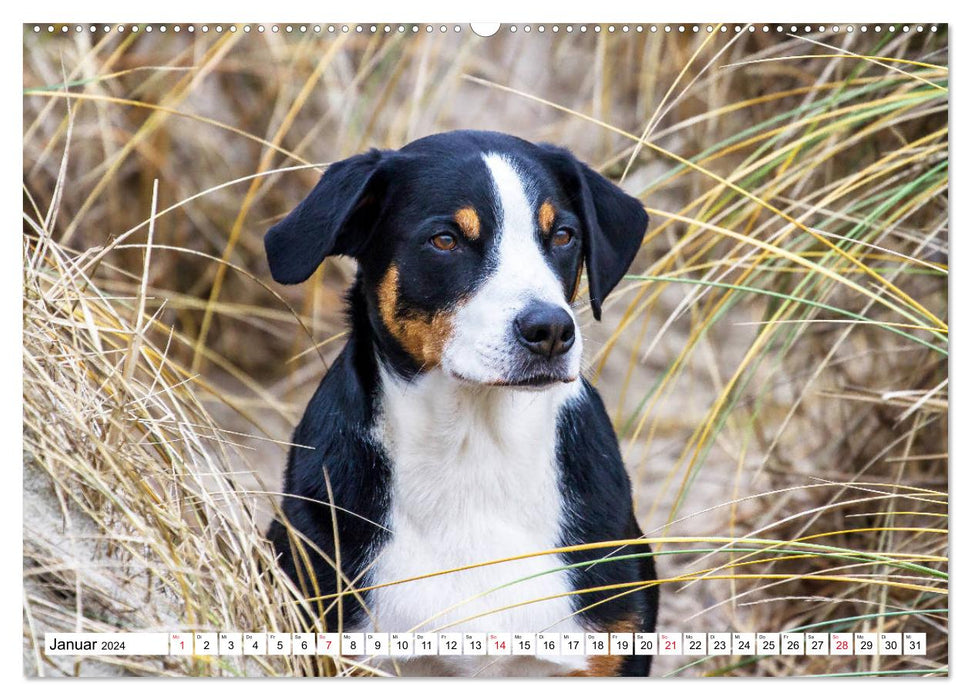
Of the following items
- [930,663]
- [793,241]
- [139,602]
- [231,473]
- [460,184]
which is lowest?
[930,663]

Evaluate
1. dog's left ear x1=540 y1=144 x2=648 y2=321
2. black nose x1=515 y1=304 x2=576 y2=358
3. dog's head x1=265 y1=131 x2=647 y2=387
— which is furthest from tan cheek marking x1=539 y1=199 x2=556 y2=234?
black nose x1=515 y1=304 x2=576 y2=358

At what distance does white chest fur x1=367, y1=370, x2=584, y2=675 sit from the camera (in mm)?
2887

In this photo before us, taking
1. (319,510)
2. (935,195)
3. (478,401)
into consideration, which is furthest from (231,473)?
(935,195)

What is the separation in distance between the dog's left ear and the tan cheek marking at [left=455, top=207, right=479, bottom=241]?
294 mm

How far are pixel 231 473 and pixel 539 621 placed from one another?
0.76m

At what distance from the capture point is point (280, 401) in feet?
14.3

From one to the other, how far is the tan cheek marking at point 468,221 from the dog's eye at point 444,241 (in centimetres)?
3

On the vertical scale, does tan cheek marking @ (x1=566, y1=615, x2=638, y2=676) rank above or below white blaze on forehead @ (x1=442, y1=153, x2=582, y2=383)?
below

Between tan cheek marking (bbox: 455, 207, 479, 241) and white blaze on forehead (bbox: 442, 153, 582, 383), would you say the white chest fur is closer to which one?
white blaze on forehead (bbox: 442, 153, 582, 383)

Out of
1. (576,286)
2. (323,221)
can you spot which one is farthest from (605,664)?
(323,221)

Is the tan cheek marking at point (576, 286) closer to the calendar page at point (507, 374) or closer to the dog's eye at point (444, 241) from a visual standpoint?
the calendar page at point (507, 374)

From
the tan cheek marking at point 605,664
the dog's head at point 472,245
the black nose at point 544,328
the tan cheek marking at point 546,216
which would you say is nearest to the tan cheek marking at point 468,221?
the dog's head at point 472,245

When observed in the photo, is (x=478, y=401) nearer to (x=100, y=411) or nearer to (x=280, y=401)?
(x=100, y=411)

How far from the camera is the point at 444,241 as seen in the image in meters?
2.83
